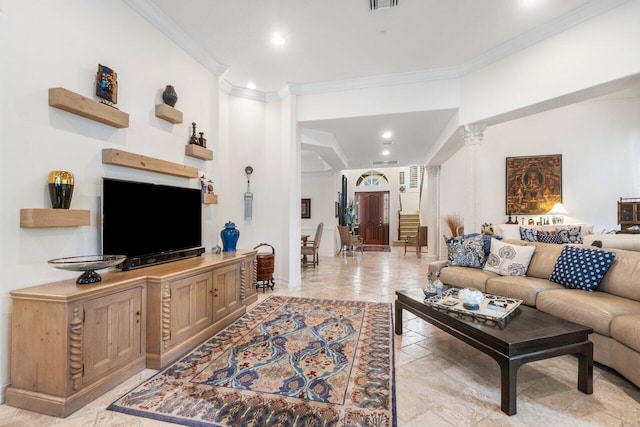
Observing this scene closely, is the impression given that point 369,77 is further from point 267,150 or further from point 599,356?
point 599,356

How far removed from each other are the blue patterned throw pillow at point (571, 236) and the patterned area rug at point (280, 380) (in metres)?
4.35

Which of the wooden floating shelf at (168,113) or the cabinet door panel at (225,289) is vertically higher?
the wooden floating shelf at (168,113)

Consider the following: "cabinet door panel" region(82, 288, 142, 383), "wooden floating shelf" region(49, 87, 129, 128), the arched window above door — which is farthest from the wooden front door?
"cabinet door panel" region(82, 288, 142, 383)

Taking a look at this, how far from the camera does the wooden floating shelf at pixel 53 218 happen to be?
1.87m

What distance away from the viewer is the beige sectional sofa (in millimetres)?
2002

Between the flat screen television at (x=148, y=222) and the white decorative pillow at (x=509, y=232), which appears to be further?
the white decorative pillow at (x=509, y=232)

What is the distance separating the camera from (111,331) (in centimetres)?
198

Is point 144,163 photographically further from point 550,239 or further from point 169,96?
point 550,239

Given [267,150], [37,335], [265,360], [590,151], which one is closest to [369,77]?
[267,150]

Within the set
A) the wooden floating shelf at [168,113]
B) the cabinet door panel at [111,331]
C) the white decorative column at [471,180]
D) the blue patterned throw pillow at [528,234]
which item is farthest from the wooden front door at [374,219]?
the cabinet door panel at [111,331]

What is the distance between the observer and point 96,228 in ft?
7.79

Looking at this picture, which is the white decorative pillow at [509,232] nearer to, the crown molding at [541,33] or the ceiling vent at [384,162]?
the crown molding at [541,33]

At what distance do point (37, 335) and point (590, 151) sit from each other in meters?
9.83

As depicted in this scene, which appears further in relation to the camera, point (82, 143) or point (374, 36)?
point (374, 36)
